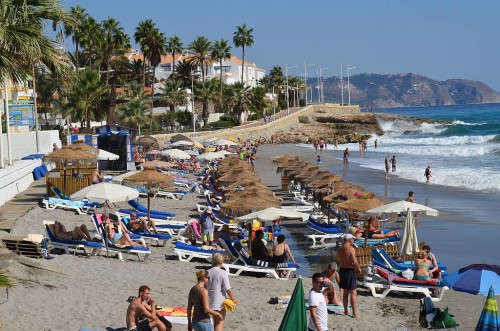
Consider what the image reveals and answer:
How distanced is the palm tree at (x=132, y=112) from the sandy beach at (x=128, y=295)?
43740 mm

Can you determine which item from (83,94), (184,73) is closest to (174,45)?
(184,73)

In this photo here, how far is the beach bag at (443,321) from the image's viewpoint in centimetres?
1188

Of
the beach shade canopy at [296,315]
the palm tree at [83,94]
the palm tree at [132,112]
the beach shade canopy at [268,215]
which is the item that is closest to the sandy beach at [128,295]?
the beach shade canopy at [268,215]

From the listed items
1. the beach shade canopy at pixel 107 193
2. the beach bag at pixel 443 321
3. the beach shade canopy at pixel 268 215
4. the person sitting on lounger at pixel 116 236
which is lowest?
the beach bag at pixel 443 321

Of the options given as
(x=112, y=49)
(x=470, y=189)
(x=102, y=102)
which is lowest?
(x=470, y=189)

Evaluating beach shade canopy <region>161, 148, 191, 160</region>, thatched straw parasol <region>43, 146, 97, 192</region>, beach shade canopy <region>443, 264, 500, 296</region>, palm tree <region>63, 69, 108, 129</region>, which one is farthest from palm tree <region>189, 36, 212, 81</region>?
beach shade canopy <region>443, 264, 500, 296</region>

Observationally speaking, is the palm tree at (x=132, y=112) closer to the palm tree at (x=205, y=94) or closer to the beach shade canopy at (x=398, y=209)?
the palm tree at (x=205, y=94)

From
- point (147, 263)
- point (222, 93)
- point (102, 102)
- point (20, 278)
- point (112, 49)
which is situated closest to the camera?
point (20, 278)

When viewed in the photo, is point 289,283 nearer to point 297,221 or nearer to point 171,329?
point 171,329

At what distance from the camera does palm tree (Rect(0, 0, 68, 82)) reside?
1227 centimetres

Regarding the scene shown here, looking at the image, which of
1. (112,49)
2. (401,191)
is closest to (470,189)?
(401,191)

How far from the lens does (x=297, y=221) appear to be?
2419 centimetres

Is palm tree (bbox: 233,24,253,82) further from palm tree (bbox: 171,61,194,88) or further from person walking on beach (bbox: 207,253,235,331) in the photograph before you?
person walking on beach (bbox: 207,253,235,331)

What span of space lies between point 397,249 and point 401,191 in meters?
18.7
